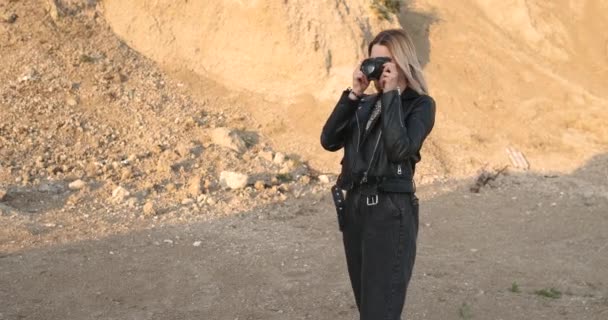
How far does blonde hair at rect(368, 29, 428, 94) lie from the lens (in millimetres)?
2913

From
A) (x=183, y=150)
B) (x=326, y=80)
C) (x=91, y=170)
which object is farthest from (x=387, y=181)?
(x=326, y=80)

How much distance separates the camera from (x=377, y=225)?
288cm

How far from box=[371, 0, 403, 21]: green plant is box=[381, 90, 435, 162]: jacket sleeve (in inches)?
361

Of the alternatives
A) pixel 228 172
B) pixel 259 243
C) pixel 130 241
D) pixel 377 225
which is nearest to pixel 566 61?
pixel 228 172

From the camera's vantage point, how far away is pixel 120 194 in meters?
7.59

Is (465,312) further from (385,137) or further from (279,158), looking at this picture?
(279,158)

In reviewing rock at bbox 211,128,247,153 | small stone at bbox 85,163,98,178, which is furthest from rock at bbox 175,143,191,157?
small stone at bbox 85,163,98,178

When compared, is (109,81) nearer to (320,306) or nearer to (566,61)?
(320,306)

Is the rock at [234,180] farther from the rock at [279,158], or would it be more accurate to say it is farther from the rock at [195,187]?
the rock at [279,158]

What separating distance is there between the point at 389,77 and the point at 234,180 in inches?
214

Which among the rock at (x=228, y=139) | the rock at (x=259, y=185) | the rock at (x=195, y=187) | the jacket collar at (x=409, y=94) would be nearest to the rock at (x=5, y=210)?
the rock at (x=195, y=187)

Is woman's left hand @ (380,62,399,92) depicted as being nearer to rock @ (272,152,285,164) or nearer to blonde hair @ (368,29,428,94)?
blonde hair @ (368,29,428,94)

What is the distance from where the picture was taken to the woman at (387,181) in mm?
2859

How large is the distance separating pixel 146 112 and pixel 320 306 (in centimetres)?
531
